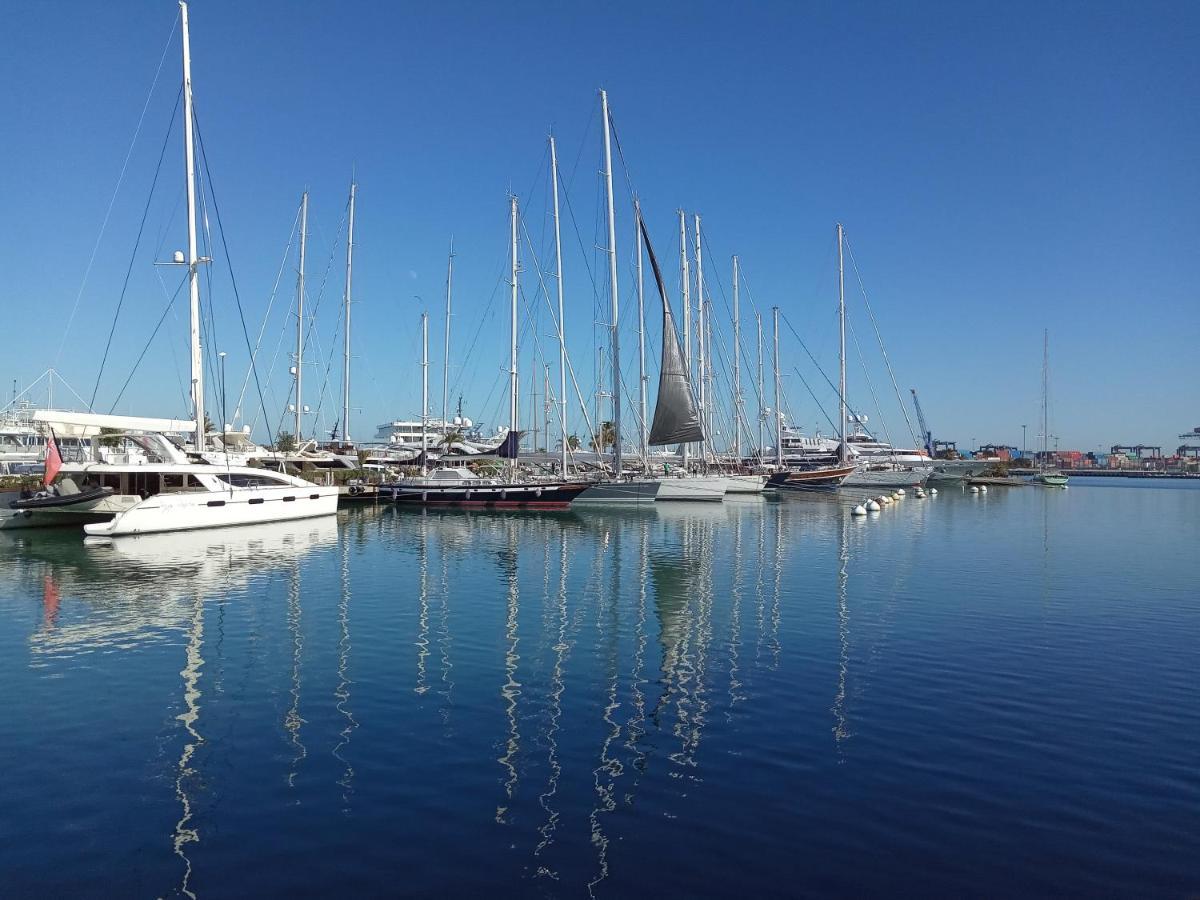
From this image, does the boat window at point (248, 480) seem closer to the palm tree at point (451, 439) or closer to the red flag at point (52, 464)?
the red flag at point (52, 464)

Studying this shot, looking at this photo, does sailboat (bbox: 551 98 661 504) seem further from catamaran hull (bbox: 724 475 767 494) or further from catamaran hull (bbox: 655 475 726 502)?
catamaran hull (bbox: 724 475 767 494)

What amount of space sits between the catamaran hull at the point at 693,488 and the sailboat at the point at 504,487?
8.03m

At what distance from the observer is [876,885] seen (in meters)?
7.52

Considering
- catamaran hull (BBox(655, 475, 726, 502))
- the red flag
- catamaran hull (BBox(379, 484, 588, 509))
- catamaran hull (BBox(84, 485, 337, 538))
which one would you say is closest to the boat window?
catamaran hull (BBox(84, 485, 337, 538))

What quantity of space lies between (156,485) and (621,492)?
27038mm

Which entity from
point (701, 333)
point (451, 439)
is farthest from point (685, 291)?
point (451, 439)

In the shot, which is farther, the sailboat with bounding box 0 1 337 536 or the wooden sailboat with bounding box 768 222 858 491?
the wooden sailboat with bounding box 768 222 858 491

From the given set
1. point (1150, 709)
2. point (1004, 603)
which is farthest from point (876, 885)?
point (1004, 603)

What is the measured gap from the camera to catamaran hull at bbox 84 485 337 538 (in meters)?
34.6

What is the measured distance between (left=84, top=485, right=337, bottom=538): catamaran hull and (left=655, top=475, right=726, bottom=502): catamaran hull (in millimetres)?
23708

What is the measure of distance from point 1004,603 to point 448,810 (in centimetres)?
1777

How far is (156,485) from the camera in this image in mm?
37938

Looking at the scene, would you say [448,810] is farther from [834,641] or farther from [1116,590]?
[1116,590]

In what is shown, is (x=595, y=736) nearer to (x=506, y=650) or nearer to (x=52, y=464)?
(x=506, y=650)
